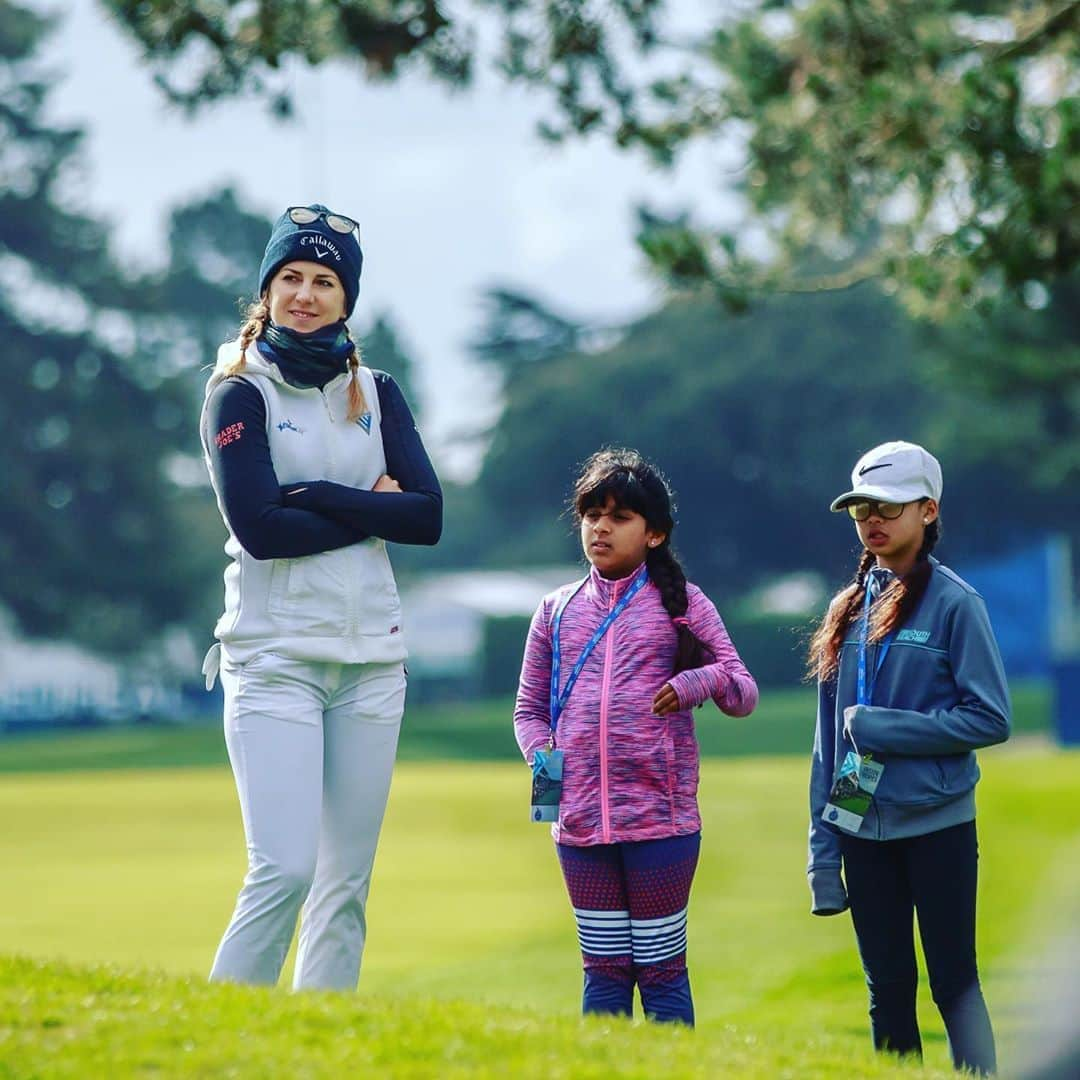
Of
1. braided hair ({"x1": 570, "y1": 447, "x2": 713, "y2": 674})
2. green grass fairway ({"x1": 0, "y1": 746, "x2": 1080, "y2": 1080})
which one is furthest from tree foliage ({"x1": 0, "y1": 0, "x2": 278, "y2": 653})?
braided hair ({"x1": 570, "y1": 447, "x2": 713, "y2": 674})

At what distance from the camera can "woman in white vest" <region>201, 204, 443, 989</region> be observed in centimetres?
464

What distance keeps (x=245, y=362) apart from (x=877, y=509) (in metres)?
1.65

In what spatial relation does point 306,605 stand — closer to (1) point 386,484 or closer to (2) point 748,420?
(1) point 386,484

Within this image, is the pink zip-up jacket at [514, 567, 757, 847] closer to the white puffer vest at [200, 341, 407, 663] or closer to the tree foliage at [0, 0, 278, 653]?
the white puffer vest at [200, 341, 407, 663]

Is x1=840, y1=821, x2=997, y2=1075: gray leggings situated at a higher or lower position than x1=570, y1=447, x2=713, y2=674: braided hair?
lower

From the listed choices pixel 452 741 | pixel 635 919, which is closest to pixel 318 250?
pixel 635 919

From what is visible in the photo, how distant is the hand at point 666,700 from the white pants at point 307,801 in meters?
0.64

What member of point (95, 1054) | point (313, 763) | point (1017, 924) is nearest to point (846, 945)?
point (1017, 924)

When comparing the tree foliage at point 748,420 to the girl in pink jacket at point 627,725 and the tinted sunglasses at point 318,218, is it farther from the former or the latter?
the tinted sunglasses at point 318,218

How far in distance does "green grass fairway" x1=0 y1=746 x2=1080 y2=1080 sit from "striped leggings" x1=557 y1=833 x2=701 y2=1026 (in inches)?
6.9

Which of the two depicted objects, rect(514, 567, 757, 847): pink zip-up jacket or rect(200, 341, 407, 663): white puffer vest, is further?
rect(514, 567, 757, 847): pink zip-up jacket

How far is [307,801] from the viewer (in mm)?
4637

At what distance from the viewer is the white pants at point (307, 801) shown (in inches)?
181

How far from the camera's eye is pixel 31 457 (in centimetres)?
5428
